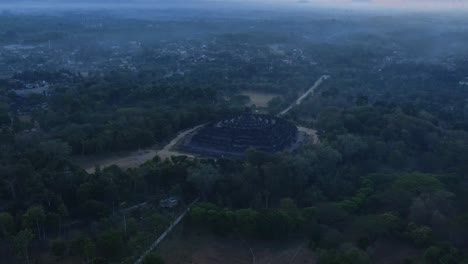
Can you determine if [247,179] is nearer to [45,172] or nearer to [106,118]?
[45,172]

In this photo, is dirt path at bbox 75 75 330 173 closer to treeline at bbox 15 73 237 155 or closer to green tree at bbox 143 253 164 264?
treeline at bbox 15 73 237 155

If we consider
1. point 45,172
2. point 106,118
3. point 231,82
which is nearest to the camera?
point 45,172

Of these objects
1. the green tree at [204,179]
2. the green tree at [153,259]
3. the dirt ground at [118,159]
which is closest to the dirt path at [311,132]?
the green tree at [204,179]

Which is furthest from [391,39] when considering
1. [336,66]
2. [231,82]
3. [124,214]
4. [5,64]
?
[124,214]

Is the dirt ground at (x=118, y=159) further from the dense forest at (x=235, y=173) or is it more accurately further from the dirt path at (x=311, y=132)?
the dirt path at (x=311, y=132)

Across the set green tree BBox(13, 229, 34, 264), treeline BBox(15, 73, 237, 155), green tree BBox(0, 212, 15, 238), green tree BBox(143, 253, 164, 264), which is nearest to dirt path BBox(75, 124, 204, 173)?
treeline BBox(15, 73, 237, 155)

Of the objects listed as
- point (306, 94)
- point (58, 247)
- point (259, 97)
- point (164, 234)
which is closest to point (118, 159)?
point (164, 234)

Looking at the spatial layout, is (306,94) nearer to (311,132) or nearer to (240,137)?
(311,132)
